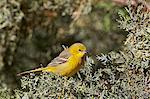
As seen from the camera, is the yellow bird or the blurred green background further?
the blurred green background

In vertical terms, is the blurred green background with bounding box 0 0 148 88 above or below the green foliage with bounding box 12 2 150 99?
above

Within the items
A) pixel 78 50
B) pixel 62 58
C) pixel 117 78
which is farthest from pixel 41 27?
pixel 117 78

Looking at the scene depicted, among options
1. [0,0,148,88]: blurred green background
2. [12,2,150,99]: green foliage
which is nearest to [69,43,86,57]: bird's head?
[12,2,150,99]: green foliage

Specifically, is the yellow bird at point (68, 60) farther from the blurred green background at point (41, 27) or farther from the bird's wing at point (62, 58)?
the blurred green background at point (41, 27)

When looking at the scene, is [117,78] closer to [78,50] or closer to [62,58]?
[78,50]

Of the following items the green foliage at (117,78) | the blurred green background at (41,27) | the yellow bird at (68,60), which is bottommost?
the green foliage at (117,78)

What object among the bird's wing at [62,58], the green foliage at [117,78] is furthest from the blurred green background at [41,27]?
the green foliage at [117,78]

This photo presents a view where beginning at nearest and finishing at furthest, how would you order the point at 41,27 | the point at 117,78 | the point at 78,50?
the point at 117,78 → the point at 78,50 → the point at 41,27

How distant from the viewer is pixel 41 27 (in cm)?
561

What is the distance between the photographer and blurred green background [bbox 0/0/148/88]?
520cm

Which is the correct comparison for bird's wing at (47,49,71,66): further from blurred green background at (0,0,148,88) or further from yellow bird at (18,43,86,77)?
blurred green background at (0,0,148,88)

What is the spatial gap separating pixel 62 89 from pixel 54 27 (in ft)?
9.79

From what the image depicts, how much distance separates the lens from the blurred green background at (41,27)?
520cm

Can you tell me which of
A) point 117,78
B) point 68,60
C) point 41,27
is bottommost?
point 117,78
